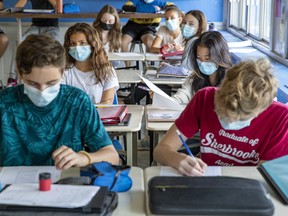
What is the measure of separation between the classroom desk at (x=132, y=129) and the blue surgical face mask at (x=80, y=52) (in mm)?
436

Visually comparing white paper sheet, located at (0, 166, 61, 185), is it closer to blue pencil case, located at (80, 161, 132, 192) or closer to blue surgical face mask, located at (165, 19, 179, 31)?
blue pencil case, located at (80, 161, 132, 192)

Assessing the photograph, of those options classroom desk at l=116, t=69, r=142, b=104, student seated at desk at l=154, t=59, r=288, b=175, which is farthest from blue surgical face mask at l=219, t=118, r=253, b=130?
classroom desk at l=116, t=69, r=142, b=104

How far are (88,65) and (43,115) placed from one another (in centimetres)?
127

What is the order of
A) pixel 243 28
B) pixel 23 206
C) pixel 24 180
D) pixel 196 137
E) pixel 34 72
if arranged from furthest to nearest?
pixel 243 28, pixel 196 137, pixel 34 72, pixel 24 180, pixel 23 206

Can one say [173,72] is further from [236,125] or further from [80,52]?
[236,125]

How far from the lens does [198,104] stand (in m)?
2.07

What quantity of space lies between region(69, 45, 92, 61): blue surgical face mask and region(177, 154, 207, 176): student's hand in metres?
1.56

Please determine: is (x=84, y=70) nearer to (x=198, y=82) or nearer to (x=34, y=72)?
(x=198, y=82)

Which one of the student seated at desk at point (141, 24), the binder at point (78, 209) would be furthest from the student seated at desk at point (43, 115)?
the student seated at desk at point (141, 24)

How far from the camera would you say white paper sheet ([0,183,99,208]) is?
54.6 inches

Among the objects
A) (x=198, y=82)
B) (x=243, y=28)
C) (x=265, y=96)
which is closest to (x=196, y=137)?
(x=198, y=82)

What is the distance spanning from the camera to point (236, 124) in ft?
6.34

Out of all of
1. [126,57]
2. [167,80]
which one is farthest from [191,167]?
[126,57]

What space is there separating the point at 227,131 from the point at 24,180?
2.68 ft
